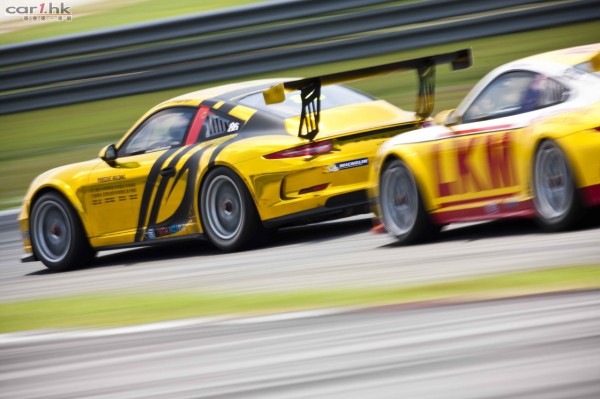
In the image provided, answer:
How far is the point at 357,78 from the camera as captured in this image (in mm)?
9422

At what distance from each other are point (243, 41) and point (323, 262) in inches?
310

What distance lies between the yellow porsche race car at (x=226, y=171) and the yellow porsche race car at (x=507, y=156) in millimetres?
657

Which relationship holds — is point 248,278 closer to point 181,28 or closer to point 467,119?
point 467,119

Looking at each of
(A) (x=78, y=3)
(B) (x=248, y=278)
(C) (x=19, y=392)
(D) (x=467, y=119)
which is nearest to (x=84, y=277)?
(B) (x=248, y=278)

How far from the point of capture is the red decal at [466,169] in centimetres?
855

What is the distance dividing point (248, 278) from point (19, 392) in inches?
125

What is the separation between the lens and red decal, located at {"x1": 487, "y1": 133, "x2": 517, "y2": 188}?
8.16 m

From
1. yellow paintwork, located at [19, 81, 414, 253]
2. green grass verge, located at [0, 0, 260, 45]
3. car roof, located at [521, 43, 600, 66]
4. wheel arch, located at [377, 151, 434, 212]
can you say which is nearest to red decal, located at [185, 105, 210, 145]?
yellow paintwork, located at [19, 81, 414, 253]

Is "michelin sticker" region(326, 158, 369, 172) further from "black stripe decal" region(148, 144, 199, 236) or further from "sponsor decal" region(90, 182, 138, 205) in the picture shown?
"sponsor decal" region(90, 182, 138, 205)

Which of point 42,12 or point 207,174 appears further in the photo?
point 42,12

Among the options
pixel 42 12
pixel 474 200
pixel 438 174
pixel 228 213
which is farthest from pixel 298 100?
pixel 42 12

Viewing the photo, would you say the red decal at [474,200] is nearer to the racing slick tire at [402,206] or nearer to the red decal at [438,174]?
the red decal at [438,174]

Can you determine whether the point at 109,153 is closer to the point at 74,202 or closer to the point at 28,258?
the point at 74,202

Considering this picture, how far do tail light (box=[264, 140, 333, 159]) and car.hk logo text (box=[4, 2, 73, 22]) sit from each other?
11916 millimetres
